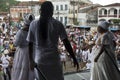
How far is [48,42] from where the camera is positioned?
216 inches

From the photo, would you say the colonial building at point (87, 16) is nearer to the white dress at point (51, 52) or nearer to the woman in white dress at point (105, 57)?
the woman in white dress at point (105, 57)

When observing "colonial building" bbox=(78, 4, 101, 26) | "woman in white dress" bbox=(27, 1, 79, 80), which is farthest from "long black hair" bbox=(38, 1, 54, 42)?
"colonial building" bbox=(78, 4, 101, 26)

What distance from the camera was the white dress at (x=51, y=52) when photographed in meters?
5.47

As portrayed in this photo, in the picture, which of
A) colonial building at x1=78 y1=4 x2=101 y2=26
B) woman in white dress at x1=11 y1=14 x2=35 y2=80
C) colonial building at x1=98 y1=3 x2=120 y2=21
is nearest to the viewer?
woman in white dress at x1=11 y1=14 x2=35 y2=80

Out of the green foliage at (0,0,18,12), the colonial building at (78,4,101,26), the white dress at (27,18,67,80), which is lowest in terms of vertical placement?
the colonial building at (78,4,101,26)

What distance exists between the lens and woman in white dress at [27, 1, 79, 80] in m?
5.46

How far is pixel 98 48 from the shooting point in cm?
733

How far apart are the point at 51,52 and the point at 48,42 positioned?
0.13 m

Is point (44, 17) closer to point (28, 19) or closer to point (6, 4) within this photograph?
point (28, 19)

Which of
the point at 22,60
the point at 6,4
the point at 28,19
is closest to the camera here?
the point at 28,19

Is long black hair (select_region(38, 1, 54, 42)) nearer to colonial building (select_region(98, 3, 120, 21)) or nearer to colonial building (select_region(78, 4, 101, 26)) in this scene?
colonial building (select_region(98, 3, 120, 21))

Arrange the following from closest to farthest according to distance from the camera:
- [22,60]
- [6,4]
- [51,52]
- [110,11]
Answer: [51,52] → [22,60] → [110,11] → [6,4]

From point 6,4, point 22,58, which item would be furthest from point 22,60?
point 6,4

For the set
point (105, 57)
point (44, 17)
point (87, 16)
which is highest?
point (44, 17)
